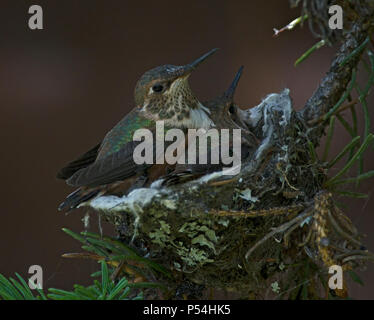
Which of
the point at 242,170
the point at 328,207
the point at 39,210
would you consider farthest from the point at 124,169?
the point at 39,210

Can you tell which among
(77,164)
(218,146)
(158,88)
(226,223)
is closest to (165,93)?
(158,88)

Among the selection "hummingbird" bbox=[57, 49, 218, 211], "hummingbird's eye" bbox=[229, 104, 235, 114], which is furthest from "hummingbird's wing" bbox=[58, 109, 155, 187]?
"hummingbird's eye" bbox=[229, 104, 235, 114]

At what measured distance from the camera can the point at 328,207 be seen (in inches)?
32.0

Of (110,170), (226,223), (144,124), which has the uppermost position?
(144,124)

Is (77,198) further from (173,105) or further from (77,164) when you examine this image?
(173,105)

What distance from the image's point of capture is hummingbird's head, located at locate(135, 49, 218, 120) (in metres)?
1.23

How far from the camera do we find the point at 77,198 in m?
1.14

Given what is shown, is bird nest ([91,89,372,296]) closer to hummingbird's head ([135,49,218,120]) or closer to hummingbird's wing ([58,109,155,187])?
hummingbird's wing ([58,109,155,187])

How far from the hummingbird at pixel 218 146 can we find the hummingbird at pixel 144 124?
0.05 m

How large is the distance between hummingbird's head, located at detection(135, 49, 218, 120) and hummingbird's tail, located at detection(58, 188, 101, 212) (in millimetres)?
270

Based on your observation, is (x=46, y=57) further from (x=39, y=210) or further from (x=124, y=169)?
(x=124, y=169)

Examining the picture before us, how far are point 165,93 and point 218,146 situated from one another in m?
0.19
